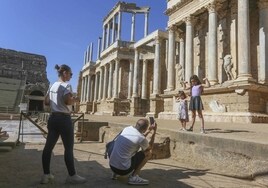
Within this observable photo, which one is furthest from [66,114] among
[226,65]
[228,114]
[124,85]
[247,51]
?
[124,85]

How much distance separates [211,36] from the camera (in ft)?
53.9

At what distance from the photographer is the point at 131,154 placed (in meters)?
4.23

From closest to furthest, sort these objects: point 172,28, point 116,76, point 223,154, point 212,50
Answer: point 223,154 → point 212,50 → point 172,28 → point 116,76

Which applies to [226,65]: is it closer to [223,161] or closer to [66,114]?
[223,161]

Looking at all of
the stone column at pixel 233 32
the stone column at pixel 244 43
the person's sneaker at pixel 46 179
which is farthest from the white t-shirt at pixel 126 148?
the stone column at pixel 233 32

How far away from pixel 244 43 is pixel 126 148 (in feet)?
39.1

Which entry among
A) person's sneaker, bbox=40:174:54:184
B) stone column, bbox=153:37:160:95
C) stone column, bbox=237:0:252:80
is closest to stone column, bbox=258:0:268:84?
stone column, bbox=237:0:252:80

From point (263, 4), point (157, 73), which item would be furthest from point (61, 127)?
point (157, 73)

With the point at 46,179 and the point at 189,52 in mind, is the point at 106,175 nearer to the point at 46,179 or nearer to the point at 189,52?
the point at 46,179

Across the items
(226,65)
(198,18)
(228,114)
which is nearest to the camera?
(228,114)

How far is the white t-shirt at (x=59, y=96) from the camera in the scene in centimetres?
414

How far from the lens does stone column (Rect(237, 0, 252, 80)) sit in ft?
44.2

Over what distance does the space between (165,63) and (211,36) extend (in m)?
12.7

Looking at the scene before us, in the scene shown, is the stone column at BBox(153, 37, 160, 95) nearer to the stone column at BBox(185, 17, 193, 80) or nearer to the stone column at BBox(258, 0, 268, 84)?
the stone column at BBox(185, 17, 193, 80)
